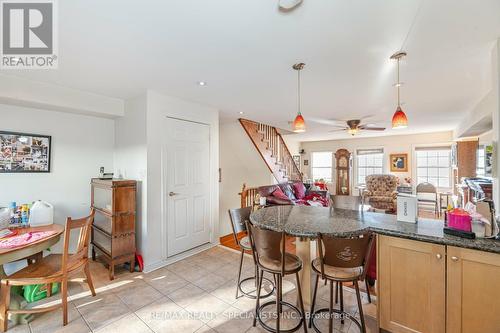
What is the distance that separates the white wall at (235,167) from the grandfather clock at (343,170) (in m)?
3.51

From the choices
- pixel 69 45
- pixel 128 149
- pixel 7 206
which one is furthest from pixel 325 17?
pixel 7 206

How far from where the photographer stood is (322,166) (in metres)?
9.47

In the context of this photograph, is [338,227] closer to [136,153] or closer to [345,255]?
[345,255]

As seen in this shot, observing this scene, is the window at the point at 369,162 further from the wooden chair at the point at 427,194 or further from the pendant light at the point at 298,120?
the pendant light at the point at 298,120

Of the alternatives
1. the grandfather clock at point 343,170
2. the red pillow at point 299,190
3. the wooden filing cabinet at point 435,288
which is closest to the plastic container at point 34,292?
the wooden filing cabinet at point 435,288

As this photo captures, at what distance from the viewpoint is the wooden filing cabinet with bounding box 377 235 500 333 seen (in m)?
1.46

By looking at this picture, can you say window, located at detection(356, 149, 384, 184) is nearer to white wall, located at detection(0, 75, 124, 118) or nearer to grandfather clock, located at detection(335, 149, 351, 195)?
grandfather clock, located at detection(335, 149, 351, 195)

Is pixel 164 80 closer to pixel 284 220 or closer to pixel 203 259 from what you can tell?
pixel 284 220

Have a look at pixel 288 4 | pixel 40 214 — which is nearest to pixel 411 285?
pixel 288 4

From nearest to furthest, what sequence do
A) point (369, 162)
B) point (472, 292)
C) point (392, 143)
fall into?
point (472, 292), point (392, 143), point (369, 162)

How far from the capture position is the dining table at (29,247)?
1.97 meters

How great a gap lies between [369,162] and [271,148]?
4445 millimetres

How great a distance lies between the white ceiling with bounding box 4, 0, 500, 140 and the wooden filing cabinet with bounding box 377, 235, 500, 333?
5.52ft

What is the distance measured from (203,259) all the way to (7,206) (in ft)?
8.69
